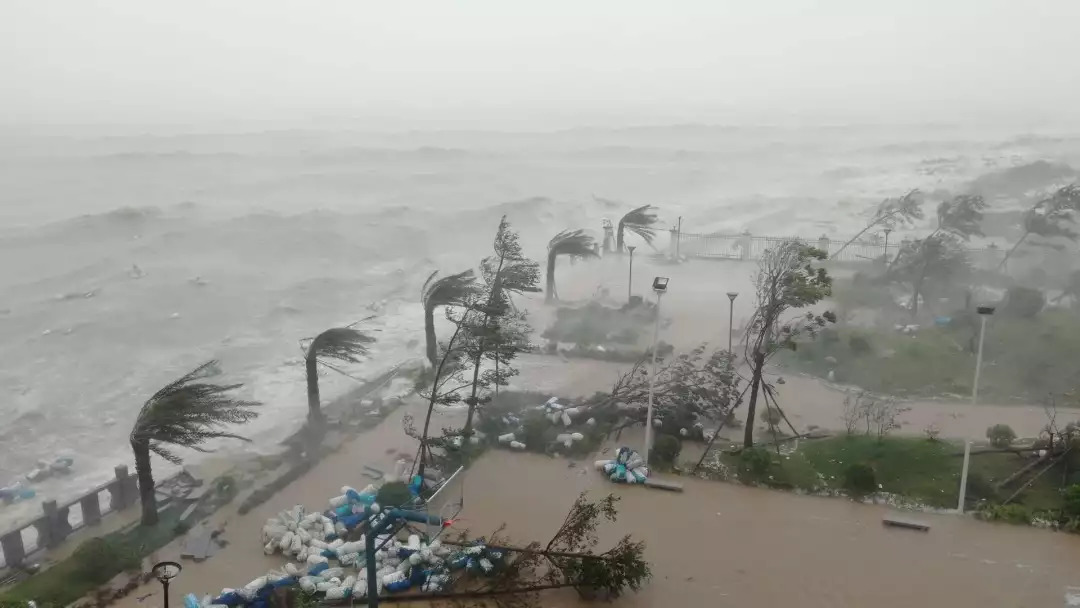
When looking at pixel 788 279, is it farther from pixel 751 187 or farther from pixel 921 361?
pixel 751 187

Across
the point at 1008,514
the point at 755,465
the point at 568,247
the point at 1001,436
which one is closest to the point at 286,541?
the point at 755,465

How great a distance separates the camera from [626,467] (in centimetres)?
1441

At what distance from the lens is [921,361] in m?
19.5

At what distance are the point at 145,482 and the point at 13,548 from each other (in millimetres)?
2047

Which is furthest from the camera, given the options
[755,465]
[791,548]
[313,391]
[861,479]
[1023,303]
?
[1023,303]

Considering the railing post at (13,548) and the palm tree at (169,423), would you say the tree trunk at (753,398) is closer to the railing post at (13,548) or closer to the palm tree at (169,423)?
the palm tree at (169,423)

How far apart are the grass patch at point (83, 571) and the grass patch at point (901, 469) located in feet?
33.0

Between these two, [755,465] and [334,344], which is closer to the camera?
[755,465]

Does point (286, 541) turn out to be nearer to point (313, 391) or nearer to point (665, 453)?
point (313, 391)

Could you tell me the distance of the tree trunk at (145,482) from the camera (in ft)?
41.9

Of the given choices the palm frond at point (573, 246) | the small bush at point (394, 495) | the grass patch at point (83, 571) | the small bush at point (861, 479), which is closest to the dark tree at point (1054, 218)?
the palm frond at point (573, 246)

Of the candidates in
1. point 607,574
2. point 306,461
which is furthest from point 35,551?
point 607,574

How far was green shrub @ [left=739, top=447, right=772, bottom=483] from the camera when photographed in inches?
559

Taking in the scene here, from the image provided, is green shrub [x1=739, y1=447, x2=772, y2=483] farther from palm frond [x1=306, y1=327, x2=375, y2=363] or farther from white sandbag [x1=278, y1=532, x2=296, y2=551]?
palm frond [x1=306, y1=327, x2=375, y2=363]
